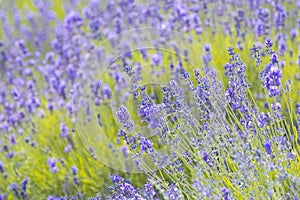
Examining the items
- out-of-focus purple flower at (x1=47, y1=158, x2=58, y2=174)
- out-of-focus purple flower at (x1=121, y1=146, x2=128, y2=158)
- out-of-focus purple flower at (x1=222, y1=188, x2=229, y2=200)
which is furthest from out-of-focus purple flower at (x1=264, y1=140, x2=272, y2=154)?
out-of-focus purple flower at (x1=47, y1=158, x2=58, y2=174)

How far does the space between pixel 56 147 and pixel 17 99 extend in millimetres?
502

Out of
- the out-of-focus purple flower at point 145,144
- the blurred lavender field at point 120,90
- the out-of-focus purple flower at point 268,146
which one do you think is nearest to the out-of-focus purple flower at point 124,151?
the blurred lavender field at point 120,90

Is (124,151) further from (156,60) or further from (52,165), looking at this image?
(156,60)

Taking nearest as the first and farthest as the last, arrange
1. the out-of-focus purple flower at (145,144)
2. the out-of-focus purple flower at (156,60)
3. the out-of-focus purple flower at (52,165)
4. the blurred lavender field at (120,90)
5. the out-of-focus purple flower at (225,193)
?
the out-of-focus purple flower at (225,193) → the out-of-focus purple flower at (145,144) → the blurred lavender field at (120,90) → the out-of-focus purple flower at (52,165) → the out-of-focus purple flower at (156,60)

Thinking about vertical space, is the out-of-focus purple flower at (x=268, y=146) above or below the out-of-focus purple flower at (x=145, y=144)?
below

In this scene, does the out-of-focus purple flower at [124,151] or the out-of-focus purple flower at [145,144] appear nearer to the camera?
the out-of-focus purple flower at [145,144]

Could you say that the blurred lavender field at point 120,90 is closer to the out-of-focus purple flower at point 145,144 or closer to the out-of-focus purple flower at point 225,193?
A: the out-of-focus purple flower at point 145,144

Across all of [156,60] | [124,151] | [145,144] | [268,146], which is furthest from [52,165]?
[268,146]

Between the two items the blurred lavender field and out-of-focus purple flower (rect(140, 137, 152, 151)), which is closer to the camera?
out-of-focus purple flower (rect(140, 137, 152, 151))

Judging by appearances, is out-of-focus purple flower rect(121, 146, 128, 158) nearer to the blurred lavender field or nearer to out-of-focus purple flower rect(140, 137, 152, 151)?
the blurred lavender field

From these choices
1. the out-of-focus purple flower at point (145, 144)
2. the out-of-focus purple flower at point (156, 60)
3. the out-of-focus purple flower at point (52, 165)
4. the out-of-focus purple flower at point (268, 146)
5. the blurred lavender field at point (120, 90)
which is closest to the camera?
the out-of-focus purple flower at point (268, 146)

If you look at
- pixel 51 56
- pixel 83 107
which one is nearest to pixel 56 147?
pixel 83 107

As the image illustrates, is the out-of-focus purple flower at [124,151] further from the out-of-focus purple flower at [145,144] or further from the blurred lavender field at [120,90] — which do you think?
the out-of-focus purple flower at [145,144]

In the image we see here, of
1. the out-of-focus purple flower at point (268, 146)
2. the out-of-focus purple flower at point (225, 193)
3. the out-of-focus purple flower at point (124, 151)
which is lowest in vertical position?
the out-of-focus purple flower at point (225, 193)
